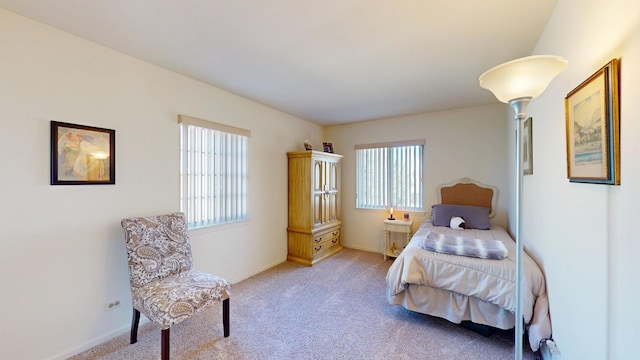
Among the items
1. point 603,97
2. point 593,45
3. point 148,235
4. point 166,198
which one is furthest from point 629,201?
point 166,198

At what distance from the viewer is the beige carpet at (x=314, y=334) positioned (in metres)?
1.94

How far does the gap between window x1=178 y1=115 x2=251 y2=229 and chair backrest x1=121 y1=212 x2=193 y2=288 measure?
0.47 metres

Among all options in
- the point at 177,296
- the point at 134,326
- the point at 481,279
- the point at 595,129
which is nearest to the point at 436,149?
the point at 481,279

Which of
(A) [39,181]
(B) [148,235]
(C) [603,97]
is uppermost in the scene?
(C) [603,97]

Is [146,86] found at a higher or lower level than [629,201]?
higher

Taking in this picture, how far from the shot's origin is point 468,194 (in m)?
3.91

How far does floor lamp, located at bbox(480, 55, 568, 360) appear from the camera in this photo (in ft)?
3.54

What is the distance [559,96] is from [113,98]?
11.2 feet

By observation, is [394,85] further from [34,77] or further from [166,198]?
[34,77]

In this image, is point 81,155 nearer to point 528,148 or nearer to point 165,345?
point 165,345

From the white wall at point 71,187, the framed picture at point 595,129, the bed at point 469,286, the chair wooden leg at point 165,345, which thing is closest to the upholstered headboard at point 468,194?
the bed at point 469,286

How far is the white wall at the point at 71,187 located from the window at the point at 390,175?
3026mm

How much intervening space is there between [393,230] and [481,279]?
2072 millimetres

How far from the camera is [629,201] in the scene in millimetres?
936
